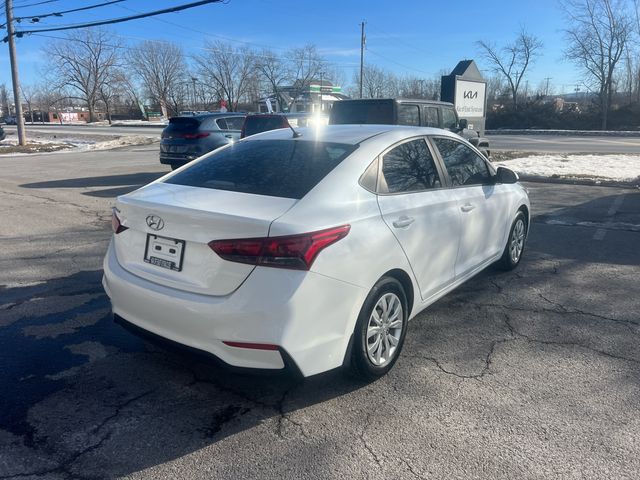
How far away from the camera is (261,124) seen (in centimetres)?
1243

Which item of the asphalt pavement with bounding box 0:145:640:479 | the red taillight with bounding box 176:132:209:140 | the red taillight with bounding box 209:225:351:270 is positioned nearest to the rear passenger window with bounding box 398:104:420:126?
the red taillight with bounding box 176:132:209:140

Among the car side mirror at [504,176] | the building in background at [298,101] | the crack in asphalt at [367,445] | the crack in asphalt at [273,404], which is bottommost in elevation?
the crack in asphalt at [367,445]

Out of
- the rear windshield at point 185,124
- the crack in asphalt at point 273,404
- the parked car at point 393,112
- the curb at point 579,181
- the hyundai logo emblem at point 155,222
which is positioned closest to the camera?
the crack in asphalt at point 273,404

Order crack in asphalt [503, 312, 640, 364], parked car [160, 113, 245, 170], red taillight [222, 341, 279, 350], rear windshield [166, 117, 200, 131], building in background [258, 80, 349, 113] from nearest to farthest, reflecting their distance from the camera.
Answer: red taillight [222, 341, 279, 350]
crack in asphalt [503, 312, 640, 364]
parked car [160, 113, 245, 170]
rear windshield [166, 117, 200, 131]
building in background [258, 80, 349, 113]

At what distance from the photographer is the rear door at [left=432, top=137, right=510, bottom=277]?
4324 millimetres

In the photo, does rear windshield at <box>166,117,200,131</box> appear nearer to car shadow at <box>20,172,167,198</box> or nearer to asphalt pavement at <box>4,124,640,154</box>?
car shadow at <box>20,172,167,198</box>

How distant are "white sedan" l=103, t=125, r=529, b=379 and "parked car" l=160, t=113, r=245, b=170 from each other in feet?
29.5

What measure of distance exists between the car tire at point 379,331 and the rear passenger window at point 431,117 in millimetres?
8447

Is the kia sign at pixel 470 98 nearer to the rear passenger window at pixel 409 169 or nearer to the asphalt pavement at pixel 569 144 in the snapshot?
the asphalt pavement at pixel 569 144

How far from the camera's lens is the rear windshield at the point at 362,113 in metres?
10.6

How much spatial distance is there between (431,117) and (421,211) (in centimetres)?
832

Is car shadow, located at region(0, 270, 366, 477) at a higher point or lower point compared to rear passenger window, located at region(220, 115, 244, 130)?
lower

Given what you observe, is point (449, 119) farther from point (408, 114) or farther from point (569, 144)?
point (569, 144)

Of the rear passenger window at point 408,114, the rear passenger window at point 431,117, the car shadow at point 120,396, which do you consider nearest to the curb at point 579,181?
the rear passenger window at point 431,117
